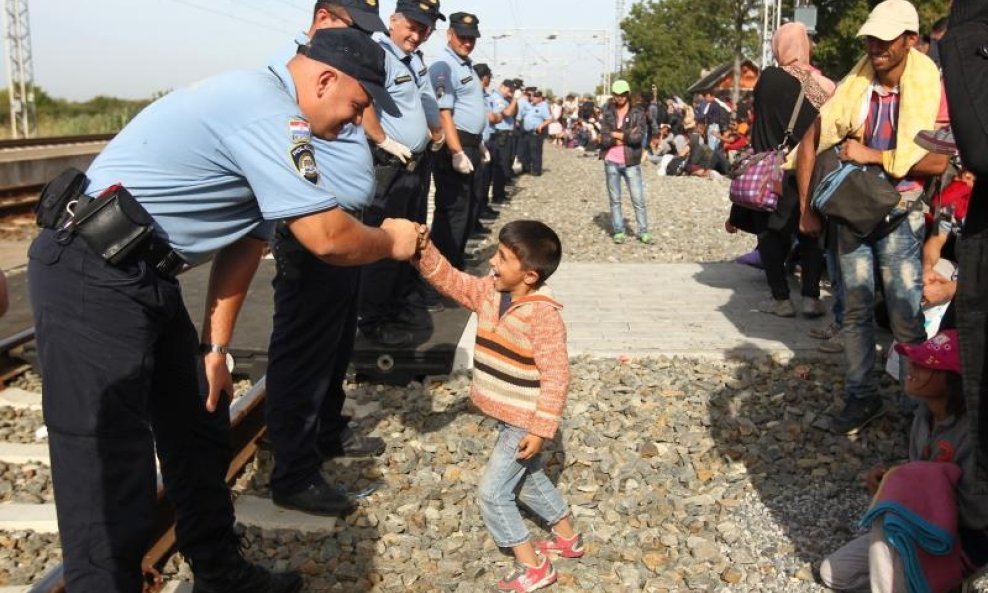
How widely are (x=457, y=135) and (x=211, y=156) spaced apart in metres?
4.88

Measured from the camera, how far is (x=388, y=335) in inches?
225

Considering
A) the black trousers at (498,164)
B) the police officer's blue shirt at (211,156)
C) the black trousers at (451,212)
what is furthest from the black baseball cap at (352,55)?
the black trousers at (498,164)

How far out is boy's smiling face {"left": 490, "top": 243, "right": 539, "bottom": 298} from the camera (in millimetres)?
3383

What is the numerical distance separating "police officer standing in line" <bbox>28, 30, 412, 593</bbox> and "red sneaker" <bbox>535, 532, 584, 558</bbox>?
1.60m

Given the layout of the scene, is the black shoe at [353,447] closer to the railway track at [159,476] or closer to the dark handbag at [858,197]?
the railway track at [159,476]

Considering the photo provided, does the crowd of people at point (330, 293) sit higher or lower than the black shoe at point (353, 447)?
higher

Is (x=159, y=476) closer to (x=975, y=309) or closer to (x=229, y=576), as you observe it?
(x=229, y=576)

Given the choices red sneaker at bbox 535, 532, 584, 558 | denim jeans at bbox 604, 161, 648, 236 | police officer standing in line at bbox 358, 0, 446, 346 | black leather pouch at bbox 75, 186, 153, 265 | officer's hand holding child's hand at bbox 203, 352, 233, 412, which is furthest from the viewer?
denim jeans at bbox 604, 161, 648, 236

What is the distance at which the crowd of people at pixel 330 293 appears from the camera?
8.52ft

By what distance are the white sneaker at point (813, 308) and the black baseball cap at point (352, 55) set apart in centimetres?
476

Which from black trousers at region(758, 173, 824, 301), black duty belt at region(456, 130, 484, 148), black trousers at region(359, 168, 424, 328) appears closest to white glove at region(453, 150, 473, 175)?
black duty belt at region(456, 130, 484, 148)

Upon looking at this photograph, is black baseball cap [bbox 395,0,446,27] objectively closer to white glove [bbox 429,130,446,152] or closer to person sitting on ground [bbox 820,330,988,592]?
white glove [bbox 429,130,446,152]

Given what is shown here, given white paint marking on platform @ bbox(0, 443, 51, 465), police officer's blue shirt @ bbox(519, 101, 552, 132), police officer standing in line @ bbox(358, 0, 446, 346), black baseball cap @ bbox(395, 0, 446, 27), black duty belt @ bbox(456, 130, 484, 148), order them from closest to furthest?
white paint marking on platform @ bbox(0, 443, 51, 465), police officer standing in line @ bbox(358, 0, 446, 346), black baseball cap @ bbox(395, 0, 446, 27), black duty belt @ bbox(456, 130, 484, 148), police officer's blue shirt @ bbox(519, 101, 552, 132)

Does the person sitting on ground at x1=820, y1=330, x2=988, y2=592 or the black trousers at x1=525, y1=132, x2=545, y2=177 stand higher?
the person sitting on ground at x1=820, y1=330, x2=988, y2=592
